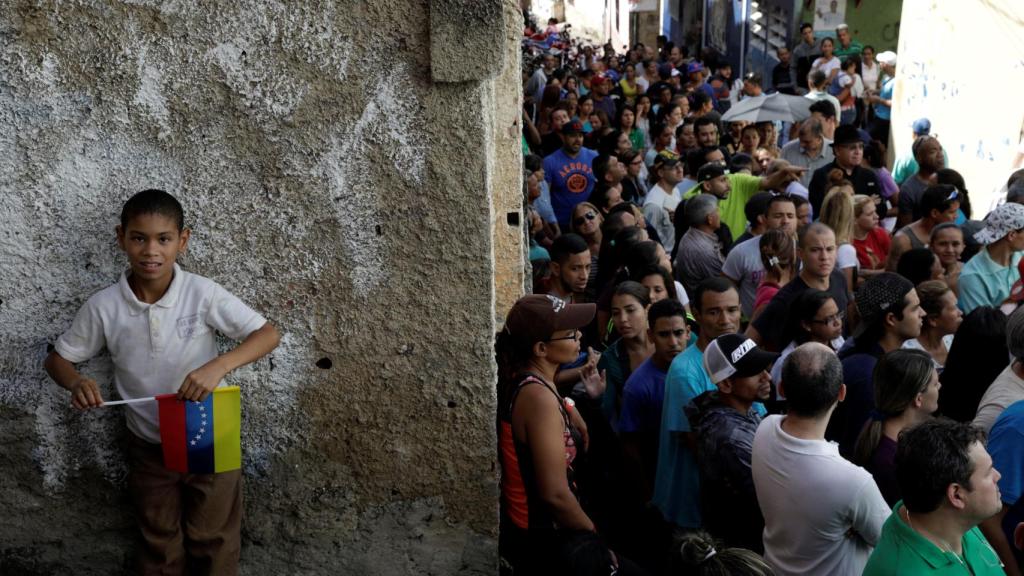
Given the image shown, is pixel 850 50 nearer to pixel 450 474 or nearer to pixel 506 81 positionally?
pixel 506 81

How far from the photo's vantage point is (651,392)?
4.54 meters

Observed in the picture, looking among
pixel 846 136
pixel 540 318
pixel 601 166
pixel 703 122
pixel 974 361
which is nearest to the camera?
pixel 540 318

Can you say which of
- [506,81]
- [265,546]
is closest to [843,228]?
[506,81]

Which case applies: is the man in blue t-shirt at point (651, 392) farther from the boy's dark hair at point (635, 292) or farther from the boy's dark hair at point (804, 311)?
the boy's dark hair at point (804, 311)

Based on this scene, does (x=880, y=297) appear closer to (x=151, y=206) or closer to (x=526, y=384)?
(x=526, y=384)

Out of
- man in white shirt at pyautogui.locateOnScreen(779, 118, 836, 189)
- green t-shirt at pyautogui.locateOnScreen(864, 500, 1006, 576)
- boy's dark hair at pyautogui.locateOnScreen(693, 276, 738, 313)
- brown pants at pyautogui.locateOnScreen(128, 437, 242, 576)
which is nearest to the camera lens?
green t-shirt at pyautogui.locateOnScreen(864, 500, 1006, 576)

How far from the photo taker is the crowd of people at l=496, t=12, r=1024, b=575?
123 inches

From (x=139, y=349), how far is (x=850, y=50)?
16.0 metres

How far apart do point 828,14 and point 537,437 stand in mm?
19972

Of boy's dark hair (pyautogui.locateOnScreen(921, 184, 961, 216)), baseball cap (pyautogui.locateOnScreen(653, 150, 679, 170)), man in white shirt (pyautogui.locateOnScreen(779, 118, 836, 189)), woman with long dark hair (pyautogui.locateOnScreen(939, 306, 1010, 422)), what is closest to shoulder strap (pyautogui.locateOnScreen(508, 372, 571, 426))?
woman with long dark hair (pyautogui.locateOnScreen(939, 306, 1010, 422))

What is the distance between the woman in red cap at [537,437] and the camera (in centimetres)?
341

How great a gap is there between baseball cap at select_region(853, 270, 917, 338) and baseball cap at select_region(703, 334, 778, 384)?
1097 mm

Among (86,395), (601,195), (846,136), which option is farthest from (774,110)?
(86,395)

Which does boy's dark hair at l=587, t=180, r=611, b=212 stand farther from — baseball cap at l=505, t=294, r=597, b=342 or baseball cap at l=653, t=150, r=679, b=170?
baseball cap at l=505, t=294, r=597, b=342
